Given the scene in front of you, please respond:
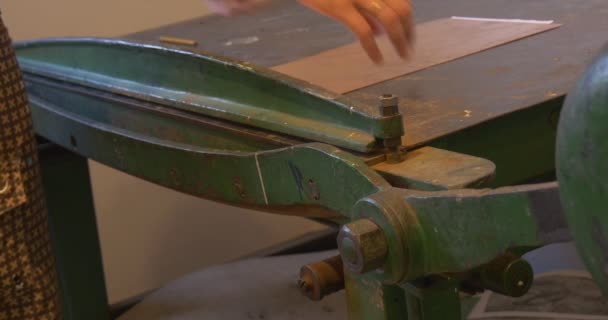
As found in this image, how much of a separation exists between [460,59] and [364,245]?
499 millimetres

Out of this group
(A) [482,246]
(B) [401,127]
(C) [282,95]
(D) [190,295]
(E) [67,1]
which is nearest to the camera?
(A) [482,246]

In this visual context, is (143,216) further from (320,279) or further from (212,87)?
(320,279)

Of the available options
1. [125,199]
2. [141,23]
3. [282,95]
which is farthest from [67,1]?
[282,95]

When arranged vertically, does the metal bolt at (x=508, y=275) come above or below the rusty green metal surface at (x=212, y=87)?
below

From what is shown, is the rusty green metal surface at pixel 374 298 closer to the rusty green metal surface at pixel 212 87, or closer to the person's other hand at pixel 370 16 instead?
the rusty green metal surface at pixel 212 87

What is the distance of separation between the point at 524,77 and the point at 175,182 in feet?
1.35

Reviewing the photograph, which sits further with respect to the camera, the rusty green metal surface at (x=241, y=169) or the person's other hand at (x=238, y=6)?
the person's other hand at (x=238, y=6)

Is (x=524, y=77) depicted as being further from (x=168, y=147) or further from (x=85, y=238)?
→ (x=85, y=238)

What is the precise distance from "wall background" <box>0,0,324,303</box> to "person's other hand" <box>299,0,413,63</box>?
1.15 m

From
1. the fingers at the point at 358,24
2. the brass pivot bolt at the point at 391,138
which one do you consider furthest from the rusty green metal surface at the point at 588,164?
the fingers at the point at 358,24

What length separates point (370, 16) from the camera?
0.88 metres

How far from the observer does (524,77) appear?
949mm

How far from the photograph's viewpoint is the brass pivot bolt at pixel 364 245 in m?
0.64

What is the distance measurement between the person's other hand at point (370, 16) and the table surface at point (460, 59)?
75mm
